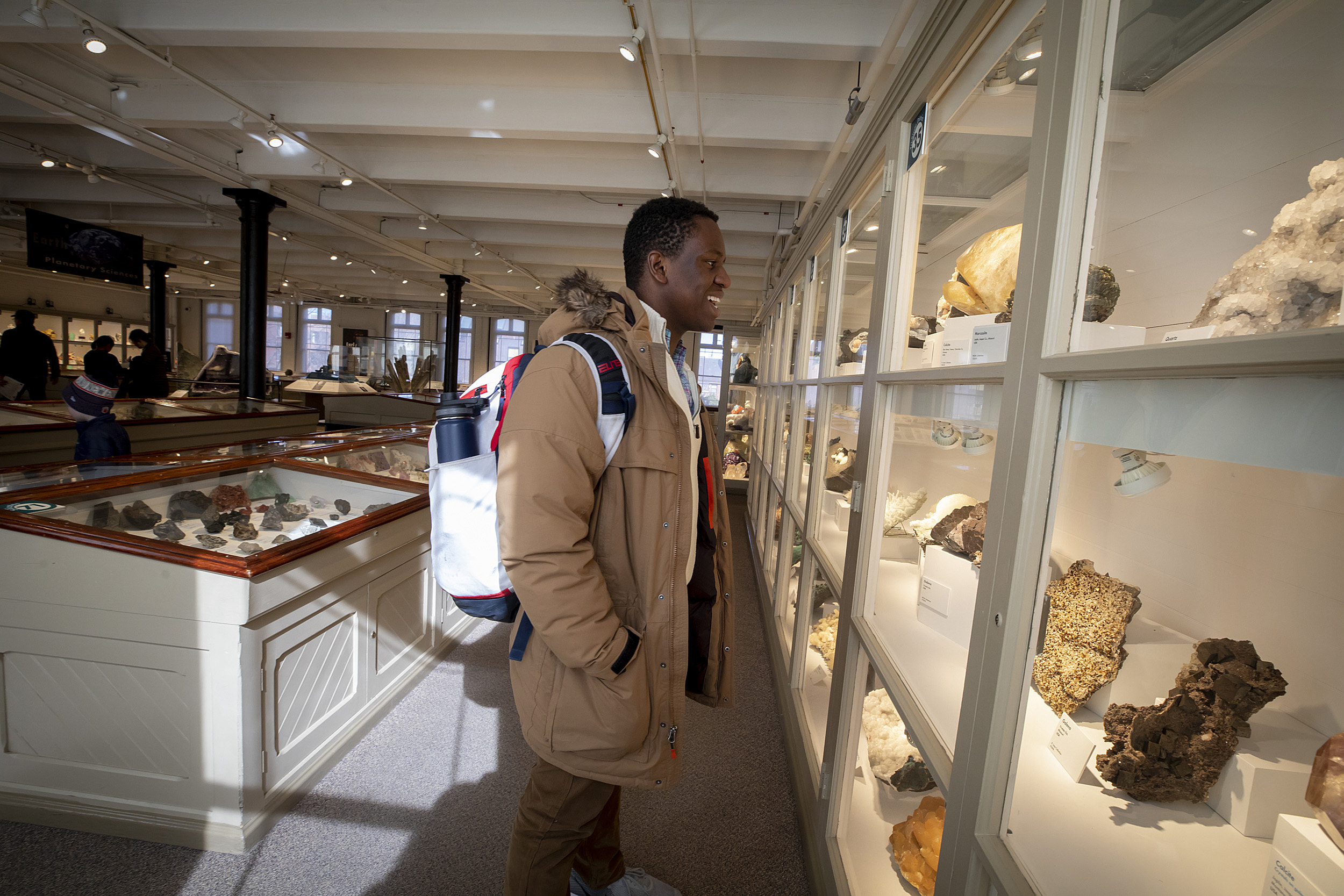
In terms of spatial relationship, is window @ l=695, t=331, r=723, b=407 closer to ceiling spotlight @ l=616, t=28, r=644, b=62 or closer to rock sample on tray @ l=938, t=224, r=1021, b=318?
ceiling spotlight @ l=616, t=28, r=644, b=62

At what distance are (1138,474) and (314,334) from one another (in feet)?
78.0

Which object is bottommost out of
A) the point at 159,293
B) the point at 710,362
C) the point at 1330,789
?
the point at 1330,789

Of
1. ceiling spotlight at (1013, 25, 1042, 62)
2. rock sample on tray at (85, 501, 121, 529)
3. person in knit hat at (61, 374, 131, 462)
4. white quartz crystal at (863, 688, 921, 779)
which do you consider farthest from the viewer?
person in knit hat at (61, 374, 131, 462)

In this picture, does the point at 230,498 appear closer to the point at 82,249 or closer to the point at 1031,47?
the point at 1031,47

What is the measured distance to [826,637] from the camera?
2500 mm

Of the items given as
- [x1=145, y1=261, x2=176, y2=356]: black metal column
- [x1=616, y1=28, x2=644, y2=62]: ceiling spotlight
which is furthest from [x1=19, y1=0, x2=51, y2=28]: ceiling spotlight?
[x1=145, y1=261, x2=176, y2=356]: black metal column

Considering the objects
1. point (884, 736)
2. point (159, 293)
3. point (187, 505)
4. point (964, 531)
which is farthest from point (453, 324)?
point (964, 531)

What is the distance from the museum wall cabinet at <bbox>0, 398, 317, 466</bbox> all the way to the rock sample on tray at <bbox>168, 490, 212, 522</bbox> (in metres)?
2.69

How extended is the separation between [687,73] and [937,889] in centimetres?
464

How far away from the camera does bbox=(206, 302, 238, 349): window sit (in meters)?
20.2

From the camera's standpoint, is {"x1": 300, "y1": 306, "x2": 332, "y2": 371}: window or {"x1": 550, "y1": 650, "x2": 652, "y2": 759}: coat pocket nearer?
{"x1": 550, "y1": 650, "x2": 652, "y2": 759}: coat pocket

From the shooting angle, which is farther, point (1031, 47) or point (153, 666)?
point (153, 666)

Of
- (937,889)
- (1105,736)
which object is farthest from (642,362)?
(937,889)

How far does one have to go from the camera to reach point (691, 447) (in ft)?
4.45
